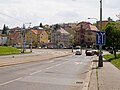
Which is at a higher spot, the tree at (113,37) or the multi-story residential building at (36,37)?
the multi-story residential building at (36,37)

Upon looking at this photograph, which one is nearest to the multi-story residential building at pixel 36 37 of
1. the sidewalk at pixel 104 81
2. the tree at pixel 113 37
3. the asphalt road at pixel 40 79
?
the tree at pixel 113 37

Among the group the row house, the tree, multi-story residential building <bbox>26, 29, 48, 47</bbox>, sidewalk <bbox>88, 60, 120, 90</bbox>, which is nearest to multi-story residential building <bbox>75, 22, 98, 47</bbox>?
multi-story residential building <bbox>26, 29, 48, 47</bbox>

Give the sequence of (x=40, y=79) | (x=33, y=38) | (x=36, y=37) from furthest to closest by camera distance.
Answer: (x=33, y=38)
(x=36, y=37)
(x=40, y=79)

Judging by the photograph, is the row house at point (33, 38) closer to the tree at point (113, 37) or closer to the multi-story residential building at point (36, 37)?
the multi-story residential building at point (36, 37)

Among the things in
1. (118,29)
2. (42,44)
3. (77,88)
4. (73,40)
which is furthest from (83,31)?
(77,88)

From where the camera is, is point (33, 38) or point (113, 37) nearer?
point (113, 37)

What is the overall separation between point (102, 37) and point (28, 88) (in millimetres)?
18328

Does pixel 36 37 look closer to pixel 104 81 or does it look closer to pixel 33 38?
pixel 33 38

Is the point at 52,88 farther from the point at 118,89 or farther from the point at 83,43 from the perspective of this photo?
the point at 83,43

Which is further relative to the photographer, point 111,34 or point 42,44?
point 42,44

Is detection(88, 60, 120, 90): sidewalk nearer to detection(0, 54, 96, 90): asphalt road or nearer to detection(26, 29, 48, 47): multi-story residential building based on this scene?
detection(0, 54, 96, 90): asphalt road

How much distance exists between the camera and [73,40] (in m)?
190

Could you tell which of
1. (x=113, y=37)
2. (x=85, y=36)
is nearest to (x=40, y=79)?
(x=113, y=37)

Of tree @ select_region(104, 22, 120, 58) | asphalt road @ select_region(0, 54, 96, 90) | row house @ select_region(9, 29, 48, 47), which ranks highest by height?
row house @ select_region(9, 29, 48, 47)
